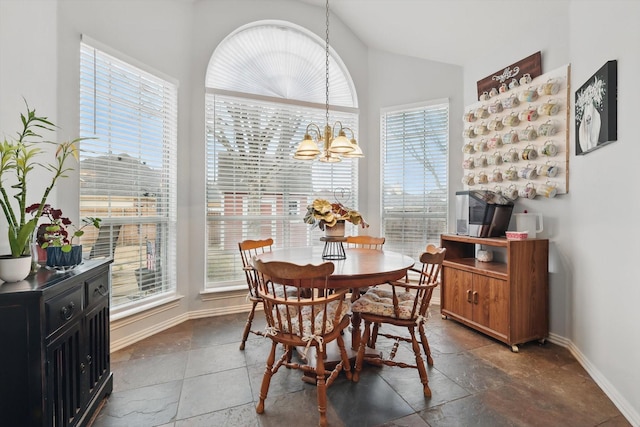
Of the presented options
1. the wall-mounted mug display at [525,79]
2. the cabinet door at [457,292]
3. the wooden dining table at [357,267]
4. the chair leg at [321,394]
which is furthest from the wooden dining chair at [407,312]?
the wall-mounted mug display at [525,79]

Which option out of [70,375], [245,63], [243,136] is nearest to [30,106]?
[70,375]

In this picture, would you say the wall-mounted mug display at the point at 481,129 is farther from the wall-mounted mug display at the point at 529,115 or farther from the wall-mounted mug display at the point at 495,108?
the wall-mounted mug display at the point at 529,115

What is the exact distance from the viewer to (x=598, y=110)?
79.3 inches

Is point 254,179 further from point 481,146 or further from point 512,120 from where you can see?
point 512,120

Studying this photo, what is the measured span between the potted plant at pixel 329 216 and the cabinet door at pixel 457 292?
1.35m

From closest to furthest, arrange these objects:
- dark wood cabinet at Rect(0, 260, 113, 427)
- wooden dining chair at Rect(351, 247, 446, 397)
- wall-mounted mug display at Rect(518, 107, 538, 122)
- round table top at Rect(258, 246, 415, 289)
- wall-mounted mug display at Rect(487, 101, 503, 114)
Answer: dark wood cabinet at Rect(0, 260, 113, 427)
round table top at Rect(258, 246, 415, 289)
wooden dining chair at Rect(351, 247, 446, 397)
wall-mounted mug display at Rect(518, 107, 538, 122)
wall-mounted mug display at Rect(487, 101, 503, 114)

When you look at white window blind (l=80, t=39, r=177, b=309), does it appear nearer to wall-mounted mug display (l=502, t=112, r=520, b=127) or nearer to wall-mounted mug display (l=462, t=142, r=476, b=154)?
wall-mounted mug display (l=462, t=142, r=476, b=154)

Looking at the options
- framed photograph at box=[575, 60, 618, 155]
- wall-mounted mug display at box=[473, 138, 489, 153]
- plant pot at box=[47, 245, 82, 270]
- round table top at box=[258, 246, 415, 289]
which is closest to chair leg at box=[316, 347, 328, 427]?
round table top at box=[258, 246, 415, 289]

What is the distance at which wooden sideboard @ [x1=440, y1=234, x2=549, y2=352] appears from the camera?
247cm

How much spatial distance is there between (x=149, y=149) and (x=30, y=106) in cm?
96

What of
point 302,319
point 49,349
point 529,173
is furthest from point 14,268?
point 529,173

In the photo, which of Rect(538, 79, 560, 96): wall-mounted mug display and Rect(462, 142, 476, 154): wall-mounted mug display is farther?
Rect(462, 142, 476, 154): wall-mounted mug display

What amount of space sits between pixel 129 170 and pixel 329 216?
1.82m

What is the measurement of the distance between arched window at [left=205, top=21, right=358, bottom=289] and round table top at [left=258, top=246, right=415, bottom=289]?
3.24ft
